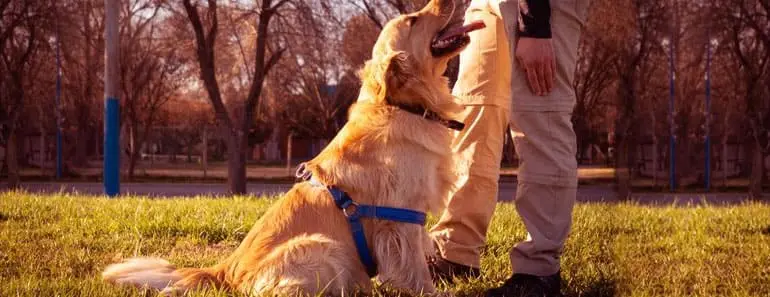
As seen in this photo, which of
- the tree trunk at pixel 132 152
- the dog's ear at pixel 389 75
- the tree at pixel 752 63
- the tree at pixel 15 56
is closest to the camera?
the dog's ear at pixel 389 75

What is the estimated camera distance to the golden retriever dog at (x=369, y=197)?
300 centimetres

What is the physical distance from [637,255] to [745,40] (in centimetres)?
411

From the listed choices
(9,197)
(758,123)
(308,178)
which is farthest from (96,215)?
(758,123)

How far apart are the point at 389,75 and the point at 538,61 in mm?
794

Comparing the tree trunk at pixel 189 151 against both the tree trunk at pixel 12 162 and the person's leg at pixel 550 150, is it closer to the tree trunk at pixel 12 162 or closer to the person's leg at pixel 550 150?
the tree trunk at pixel 12 162

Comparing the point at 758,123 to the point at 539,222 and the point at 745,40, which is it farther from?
the point at 539,222

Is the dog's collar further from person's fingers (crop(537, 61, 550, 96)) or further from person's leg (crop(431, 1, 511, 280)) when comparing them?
person's fingers (crop(537, 61, 550, 96))

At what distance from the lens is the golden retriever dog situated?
3.00 metres

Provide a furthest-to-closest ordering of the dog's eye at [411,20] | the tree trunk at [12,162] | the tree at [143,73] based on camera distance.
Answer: the tree at [143,73] → the tree trunk at [12,162] → the dog's eye at [411,20]

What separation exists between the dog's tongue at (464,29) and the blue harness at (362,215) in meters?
1.05

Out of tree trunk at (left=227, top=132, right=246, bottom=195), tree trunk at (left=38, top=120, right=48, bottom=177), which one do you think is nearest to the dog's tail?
tree trunk at (left=227, top=132, right=246, bottom=195)

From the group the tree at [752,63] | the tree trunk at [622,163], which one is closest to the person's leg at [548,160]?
the tree trunk at [622,163]

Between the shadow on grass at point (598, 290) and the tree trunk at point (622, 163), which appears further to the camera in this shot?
the tree trunk at point (622, 163)

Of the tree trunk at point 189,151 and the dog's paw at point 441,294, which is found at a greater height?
the tree trunk at point 189,151
